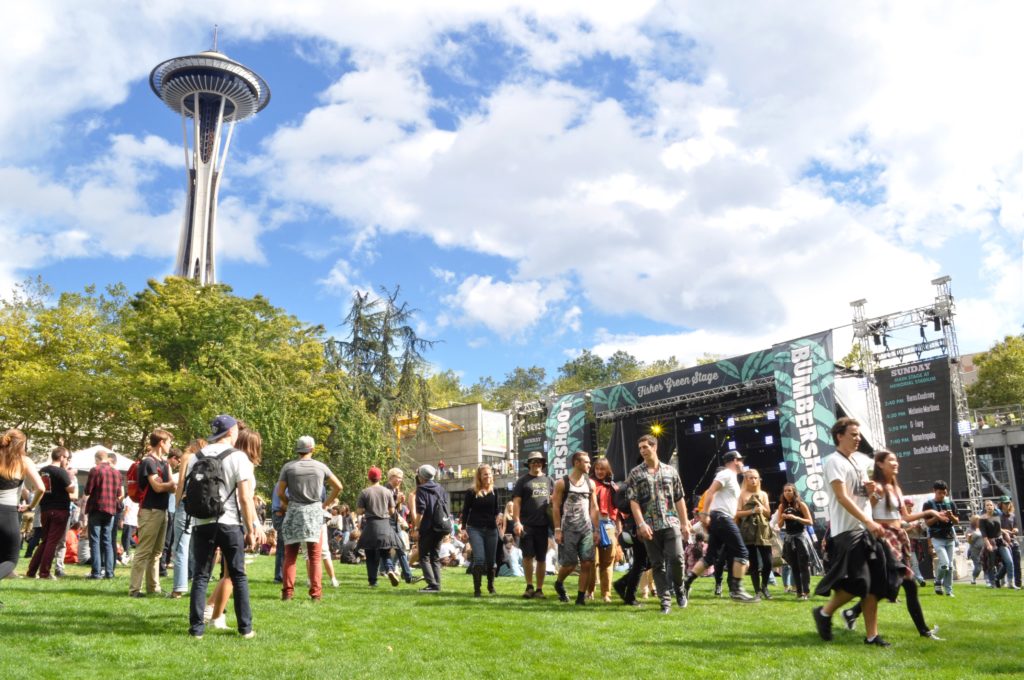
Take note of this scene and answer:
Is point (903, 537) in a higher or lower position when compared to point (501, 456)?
lower

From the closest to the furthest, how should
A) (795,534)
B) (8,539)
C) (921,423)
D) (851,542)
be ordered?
1. (851,542)
2. (8,539)
3. (795,534)
4. (921,423)

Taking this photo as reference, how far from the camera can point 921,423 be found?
75.4ft

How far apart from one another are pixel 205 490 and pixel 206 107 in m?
81.6

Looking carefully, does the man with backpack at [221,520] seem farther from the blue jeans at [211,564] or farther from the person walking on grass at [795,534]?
Answer: the person walking on grass at [795,534]

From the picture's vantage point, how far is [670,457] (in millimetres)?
31719

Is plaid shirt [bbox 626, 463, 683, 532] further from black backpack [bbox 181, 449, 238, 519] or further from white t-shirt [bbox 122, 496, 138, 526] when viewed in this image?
white t-shirt [bbox 122, 496, 138, 526]

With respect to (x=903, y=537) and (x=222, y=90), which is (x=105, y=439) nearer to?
(x=903, y=537)

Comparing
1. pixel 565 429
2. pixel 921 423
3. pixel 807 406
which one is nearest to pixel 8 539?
pixel 807 406

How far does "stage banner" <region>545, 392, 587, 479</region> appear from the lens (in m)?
30.1

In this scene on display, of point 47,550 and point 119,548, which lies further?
point 119,548

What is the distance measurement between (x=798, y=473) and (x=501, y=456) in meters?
27.4

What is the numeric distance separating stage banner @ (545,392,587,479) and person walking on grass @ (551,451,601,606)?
21490 mm

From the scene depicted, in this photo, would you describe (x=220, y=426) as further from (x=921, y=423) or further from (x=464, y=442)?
(x=464, y=442)

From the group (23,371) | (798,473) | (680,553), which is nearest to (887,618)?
(680,553)
